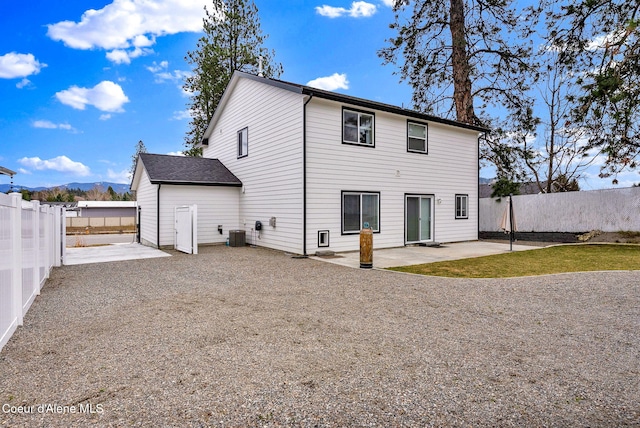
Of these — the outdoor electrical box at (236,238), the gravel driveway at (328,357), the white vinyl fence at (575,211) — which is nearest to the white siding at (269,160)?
the outdoor electrical box at (236,238)

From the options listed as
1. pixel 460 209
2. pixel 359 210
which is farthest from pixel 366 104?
pixel 460 209

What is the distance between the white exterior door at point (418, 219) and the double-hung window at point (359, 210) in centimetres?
160

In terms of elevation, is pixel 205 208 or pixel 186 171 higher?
pixel 186 171

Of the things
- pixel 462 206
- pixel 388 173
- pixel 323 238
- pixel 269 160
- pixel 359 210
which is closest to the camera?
pixel 323 238

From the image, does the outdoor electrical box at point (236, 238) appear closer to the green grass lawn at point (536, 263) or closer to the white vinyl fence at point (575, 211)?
the green grass lawn at point (536, 263)

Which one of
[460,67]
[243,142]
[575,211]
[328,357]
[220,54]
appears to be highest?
[220,54]

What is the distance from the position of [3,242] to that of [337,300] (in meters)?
4.36

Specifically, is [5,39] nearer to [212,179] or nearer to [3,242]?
[212,179]

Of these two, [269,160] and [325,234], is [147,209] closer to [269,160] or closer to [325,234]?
[269,160]

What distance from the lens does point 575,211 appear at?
14.4 metres

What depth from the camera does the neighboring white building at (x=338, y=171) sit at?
10891 mm

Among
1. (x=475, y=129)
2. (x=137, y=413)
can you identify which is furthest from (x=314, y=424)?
(x=475, y=129)

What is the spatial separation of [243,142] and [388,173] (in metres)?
6.53

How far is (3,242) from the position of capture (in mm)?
3658
